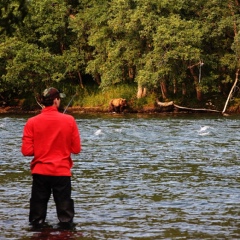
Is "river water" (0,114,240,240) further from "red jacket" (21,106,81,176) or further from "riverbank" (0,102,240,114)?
"riverbank" (0,102,240,114)

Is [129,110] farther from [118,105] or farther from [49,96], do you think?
[49,96]

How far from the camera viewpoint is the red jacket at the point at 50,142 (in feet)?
37.0

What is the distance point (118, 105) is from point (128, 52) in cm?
426

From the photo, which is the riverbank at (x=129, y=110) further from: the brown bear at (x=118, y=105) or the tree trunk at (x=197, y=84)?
the tree trunk at (x=197, y=84)

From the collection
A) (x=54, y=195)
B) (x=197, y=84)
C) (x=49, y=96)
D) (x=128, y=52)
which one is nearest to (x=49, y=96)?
(x=49, y=96)

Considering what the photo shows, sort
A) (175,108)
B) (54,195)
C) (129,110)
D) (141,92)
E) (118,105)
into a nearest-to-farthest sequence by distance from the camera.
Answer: (54,195), (175,108), (118,105), (129,110), (141,92)

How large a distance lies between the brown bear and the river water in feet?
86.0

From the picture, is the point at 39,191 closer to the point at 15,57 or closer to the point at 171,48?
the point at 171,48

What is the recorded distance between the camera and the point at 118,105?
2298 inches

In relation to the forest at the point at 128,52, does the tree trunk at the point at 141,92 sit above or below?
below

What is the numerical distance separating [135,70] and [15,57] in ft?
33.8

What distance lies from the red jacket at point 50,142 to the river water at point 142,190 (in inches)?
41.8

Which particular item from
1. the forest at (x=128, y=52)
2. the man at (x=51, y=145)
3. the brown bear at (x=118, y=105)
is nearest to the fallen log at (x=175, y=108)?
the forest at (x=128, y=52)

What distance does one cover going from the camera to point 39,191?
1149 cm
